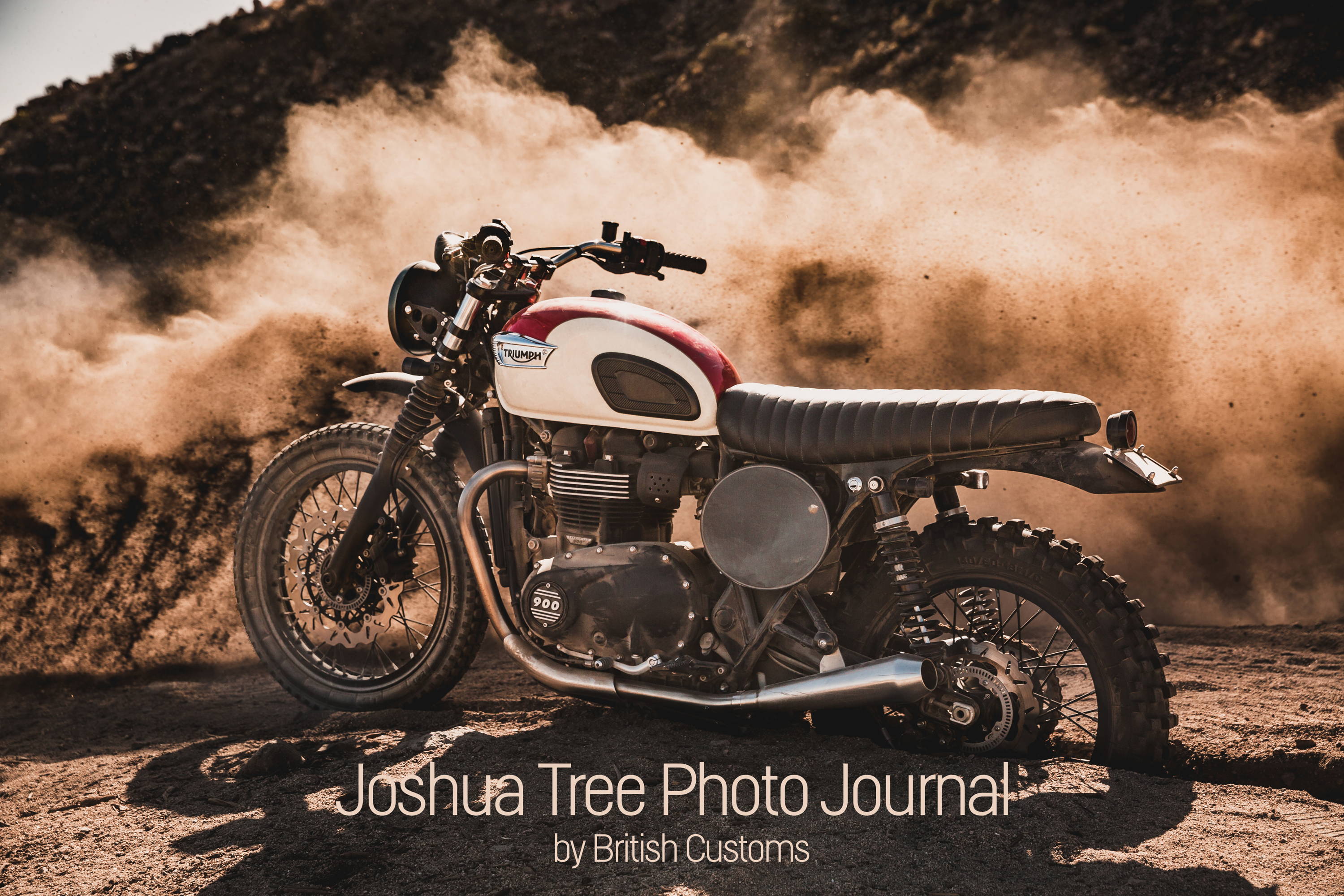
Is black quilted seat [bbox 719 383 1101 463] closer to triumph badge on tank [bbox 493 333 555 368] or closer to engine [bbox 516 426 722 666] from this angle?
engine [bbox 516 426 722 666]

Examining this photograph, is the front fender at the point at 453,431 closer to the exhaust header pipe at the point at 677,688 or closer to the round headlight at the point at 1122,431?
the exhaust header pipe at the point at 677,688

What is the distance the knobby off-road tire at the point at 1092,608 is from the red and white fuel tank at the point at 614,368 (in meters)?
0.81

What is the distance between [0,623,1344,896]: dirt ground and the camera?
7.52 feet

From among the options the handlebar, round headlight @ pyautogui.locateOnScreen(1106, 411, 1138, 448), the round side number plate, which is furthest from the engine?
round headlight @ pyautogui.locateOnScreen(1106, 411, 1138, 448)

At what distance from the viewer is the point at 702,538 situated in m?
2.88

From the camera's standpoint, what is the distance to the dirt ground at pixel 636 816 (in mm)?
2291

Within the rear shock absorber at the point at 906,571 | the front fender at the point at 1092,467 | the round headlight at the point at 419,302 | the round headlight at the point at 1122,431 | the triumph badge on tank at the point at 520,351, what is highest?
the round headlight at the point at 419,302

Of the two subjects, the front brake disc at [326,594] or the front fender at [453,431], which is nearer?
the front fender at [453,431]

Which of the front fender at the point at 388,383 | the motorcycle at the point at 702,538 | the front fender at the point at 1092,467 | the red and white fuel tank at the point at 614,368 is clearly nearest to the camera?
the front fender at the point at 1092,467

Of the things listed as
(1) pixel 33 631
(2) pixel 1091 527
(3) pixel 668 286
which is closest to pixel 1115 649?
(2) pixel 1091 527

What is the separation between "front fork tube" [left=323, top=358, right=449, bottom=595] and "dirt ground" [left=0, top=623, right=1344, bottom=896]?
1.75ft

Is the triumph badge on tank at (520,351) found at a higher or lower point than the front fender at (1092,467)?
higher

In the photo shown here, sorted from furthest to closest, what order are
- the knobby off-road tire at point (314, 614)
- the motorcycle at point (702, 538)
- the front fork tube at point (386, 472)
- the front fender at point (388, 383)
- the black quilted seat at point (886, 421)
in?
the front fender at point (388, 383), the knobby off-road tire at point (314, 614), the front fork tube at point (386, 472), the motorcycle at point (702, 538), the black quilted seat at point (886, 421)

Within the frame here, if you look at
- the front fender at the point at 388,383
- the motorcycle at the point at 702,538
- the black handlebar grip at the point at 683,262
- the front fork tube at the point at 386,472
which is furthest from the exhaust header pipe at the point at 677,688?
the black handlebar grip at the point at 683,262
